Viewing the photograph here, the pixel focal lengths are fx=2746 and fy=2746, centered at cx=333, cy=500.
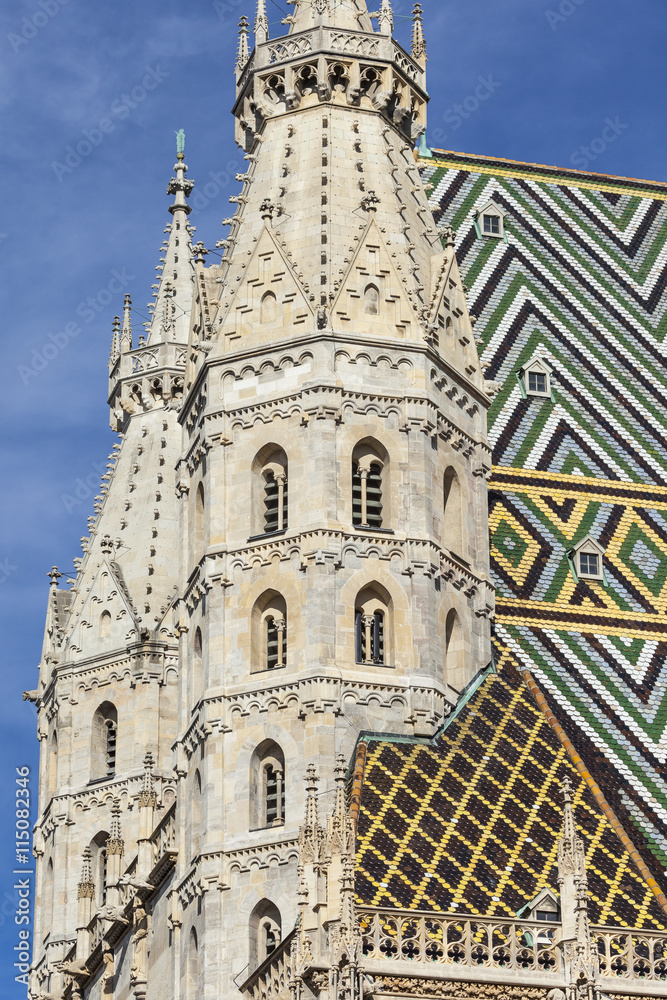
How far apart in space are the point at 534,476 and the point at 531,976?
10949 millimetres

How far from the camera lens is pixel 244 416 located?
117 feet

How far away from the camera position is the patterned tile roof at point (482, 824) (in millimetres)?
30953

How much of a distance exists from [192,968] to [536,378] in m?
12.0

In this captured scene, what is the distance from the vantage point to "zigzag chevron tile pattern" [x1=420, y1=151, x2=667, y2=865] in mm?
35750

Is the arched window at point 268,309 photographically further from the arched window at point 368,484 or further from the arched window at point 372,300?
the arched window at point 368,484

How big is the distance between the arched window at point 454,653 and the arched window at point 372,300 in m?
4.10

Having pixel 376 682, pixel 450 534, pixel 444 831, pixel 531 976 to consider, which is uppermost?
pixel 450 534

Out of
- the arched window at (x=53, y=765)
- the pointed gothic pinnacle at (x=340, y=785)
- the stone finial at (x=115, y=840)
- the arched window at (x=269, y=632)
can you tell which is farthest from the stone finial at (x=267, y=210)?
the arched window at (x=53, y=765)

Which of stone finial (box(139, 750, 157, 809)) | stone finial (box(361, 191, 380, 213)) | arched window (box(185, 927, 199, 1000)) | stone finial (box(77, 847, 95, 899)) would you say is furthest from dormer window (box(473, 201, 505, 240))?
arched window (box(185, 927, 199, 1000))

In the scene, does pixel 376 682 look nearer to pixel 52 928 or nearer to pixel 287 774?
pixel 287 774

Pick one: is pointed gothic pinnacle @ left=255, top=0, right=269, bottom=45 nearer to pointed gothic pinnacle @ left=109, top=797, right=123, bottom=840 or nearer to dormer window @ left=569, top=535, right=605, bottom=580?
dormer window @ left=569, top=535, right=605, bottom=580

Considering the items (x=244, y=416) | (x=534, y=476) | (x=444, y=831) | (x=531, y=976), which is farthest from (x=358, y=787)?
(x=534, y=476)

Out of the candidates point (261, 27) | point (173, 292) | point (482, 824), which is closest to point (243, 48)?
point (261, 27)

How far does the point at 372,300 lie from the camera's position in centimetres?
3625
